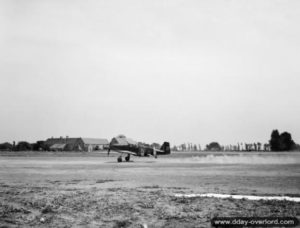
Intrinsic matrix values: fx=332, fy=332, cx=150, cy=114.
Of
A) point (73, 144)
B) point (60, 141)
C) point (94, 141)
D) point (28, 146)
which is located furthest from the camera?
point (94, 141)

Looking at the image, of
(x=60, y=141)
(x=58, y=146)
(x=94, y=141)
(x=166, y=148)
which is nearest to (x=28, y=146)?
(x=58, y=146)

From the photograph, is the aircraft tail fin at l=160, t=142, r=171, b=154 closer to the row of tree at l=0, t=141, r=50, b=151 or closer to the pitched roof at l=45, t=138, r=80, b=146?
the row of tree at l=0, t=141, r=50, b=151

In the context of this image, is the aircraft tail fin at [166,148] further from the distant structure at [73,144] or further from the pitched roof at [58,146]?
the pitched roof at [58,146]

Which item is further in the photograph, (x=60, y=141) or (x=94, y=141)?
(x=94, y=141)

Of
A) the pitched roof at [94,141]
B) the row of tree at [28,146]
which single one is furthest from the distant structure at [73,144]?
the row of tree at [28,146]

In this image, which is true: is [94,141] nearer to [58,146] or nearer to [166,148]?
[58,146]

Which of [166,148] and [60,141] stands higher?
[60,141]

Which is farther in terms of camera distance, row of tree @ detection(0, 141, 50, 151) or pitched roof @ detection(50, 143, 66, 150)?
pitched roof @ detection(50, 143, 66, 150)

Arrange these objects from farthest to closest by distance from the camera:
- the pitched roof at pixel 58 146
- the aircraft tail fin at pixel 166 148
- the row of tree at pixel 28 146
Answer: the pitched roof at pixel 58 146 < the row of tree at pixel 28 146 < the aircraft tail fin at pixel 166 148

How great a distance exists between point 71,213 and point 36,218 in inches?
40.8

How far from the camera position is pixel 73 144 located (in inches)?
6683

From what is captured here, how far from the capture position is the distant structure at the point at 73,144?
547ft

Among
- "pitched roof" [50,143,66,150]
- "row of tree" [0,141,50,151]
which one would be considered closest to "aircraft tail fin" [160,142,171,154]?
"row of tree" [0,141,50,151]

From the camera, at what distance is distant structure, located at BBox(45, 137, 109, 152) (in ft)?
547
